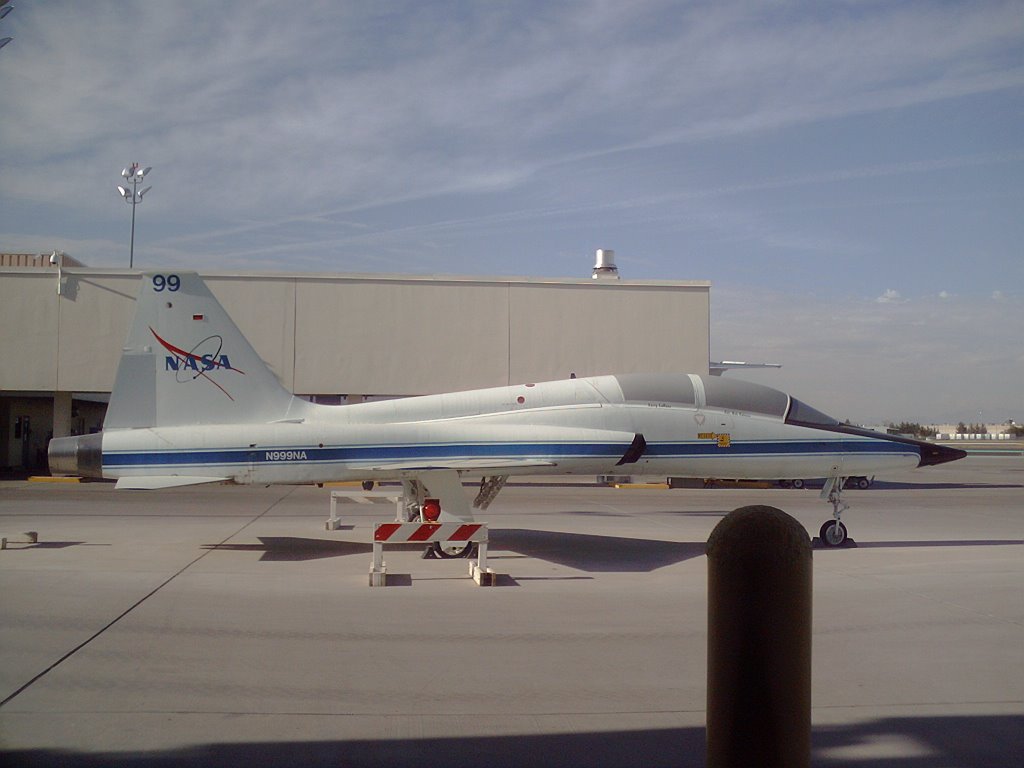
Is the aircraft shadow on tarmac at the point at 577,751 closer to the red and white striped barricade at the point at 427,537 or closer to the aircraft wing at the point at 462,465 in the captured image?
the red and white striped barricade at the point at 427,537

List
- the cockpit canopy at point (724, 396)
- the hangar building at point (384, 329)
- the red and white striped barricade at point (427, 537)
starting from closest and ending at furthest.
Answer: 1. the red and white striped barricade at point (427, 537)
2. the cockpit canopy at point (724, 396)
3. the hangar building at point (384, 329)

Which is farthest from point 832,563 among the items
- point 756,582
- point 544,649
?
point 756,582

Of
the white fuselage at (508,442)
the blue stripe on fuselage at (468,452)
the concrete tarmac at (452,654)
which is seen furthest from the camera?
the white fuselage at (508,442)

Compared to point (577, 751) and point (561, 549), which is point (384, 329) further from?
point (577, 751)

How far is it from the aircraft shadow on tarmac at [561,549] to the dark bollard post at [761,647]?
10.1 meters

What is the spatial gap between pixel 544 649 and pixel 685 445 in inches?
287

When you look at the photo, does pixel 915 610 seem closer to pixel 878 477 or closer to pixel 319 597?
pixel 319 597

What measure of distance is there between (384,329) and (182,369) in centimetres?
2023

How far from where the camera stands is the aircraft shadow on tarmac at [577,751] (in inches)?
195

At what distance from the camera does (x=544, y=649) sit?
7.64 m

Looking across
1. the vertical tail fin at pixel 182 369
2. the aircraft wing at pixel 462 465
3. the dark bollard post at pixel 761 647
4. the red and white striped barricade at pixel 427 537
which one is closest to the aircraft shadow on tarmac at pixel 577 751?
the dark bollard post at pixel 761 647

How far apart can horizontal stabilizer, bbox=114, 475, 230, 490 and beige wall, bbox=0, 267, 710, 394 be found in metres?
20.3

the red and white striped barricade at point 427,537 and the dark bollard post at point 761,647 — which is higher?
the dark bollard post at point 761,647

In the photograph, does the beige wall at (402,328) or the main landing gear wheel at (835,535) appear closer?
the main landing gear wheel at (835,535)
